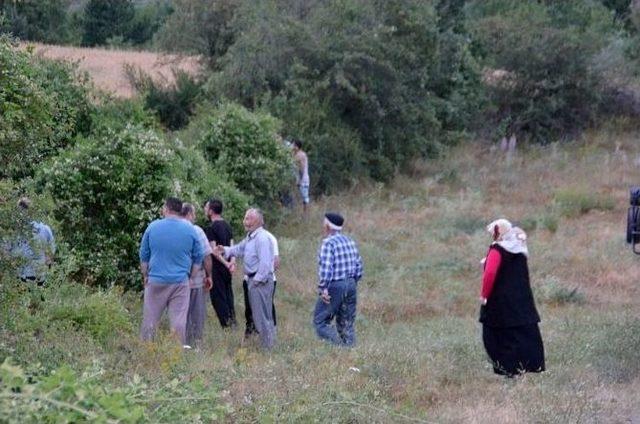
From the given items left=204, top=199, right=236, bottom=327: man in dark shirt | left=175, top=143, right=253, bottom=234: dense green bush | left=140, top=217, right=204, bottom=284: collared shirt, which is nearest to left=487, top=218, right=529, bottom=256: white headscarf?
left=140, top=217, right=204, bottom=284: collared shirt

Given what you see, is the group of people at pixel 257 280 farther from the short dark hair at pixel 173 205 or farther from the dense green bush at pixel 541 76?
the dense green bush at pixel 541 76

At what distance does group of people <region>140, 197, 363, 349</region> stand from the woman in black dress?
185cm

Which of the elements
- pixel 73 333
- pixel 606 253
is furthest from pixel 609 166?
pixel 73 333

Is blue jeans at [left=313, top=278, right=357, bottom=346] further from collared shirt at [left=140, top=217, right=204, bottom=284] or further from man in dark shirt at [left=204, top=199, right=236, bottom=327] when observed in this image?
collared shirt at [left=140, top=217, right=204, bottom=284]

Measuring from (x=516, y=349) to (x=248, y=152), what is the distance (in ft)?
34.1

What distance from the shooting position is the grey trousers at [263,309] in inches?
452

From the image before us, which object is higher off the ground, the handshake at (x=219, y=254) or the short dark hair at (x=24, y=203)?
the short dark hair at (x=24, y=203)

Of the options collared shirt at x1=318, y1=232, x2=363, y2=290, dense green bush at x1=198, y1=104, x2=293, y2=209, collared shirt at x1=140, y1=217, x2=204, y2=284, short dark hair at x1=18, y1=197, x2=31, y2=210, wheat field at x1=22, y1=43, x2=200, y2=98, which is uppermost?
short dark hair at x1=18, y1=197, x2=31, y2=210

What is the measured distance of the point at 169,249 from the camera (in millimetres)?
10680

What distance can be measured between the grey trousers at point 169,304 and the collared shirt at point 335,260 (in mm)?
1516

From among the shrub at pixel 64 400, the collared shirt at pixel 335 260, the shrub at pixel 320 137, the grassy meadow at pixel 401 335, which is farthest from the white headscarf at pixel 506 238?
the shrub at pixel 320 137

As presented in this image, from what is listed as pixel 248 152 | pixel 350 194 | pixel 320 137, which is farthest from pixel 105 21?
pixel 248 152

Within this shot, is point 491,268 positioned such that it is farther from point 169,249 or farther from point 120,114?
point 120,114

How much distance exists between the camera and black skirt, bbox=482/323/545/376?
10.3 m
